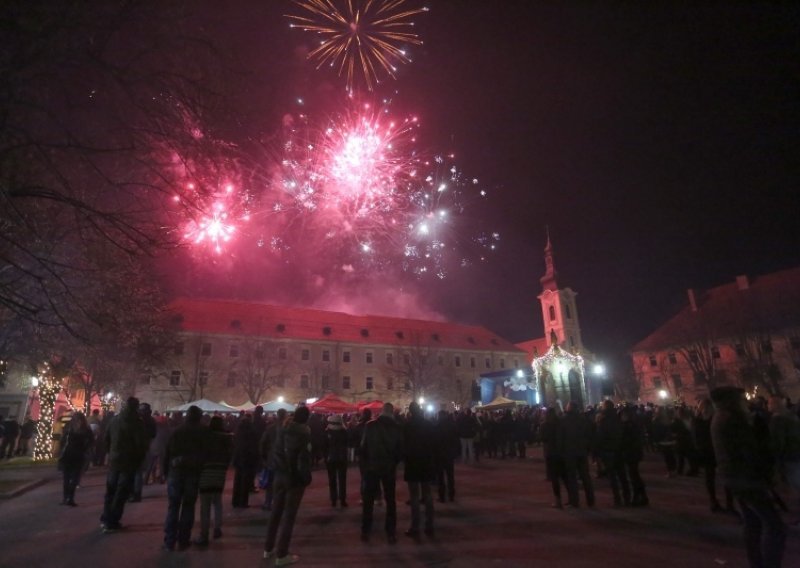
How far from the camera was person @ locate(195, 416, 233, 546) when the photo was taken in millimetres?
6730

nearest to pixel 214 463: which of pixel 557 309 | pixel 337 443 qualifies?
pixel 337 443

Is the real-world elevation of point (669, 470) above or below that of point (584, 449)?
below

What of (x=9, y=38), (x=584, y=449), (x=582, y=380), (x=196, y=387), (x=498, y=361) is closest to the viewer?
(x=9, y=38)

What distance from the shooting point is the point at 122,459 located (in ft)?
25.4

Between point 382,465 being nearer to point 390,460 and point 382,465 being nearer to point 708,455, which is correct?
point 390,460

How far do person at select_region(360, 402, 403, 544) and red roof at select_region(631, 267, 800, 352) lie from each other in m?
40.1

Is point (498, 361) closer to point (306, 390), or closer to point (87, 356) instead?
point (306, 390)

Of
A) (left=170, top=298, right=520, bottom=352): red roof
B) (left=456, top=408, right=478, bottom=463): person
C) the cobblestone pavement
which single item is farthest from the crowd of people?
(left=170, top=298, right=520, bottom=352): red roof

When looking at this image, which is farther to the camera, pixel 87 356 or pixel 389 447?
pixel 87 356

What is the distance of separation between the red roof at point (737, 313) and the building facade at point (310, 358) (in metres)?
22.5

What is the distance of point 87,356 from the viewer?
72.9ft

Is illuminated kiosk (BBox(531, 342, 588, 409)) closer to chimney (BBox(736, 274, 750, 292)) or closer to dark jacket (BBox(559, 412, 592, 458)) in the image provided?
chimney (BBox(736, 274, 750, 292))

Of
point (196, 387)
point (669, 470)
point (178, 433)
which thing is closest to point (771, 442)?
point (669, 470)

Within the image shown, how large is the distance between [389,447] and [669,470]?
9.93 meters
